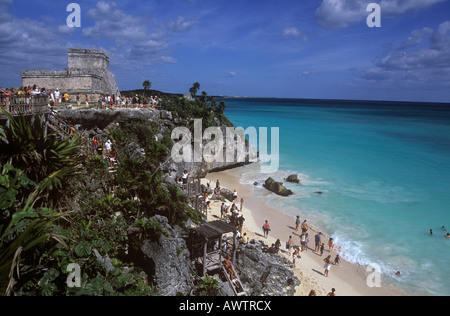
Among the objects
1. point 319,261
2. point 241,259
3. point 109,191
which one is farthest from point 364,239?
point 109,191

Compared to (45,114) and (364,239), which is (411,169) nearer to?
(364,239)

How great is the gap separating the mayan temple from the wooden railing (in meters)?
10.8

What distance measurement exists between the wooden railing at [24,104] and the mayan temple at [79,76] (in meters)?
10.8

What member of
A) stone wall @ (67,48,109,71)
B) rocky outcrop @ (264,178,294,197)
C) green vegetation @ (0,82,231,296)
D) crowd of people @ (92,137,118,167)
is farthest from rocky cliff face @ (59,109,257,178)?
stone wall @ (67,48,109,71)

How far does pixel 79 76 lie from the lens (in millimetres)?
21375

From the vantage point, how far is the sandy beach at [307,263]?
1294 centimetres

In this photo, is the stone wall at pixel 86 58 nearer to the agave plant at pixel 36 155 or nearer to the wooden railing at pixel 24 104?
the wooden railing at pixel 24 104

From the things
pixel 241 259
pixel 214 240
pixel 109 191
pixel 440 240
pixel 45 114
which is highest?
pixel 45 114

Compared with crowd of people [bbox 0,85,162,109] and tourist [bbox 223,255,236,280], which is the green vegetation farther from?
crowd of people [bbox 0,85,162,109]

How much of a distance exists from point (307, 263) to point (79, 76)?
66.2 feet

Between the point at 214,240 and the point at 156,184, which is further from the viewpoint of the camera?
the point at 214,240

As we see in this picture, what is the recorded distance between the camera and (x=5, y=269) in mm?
4039

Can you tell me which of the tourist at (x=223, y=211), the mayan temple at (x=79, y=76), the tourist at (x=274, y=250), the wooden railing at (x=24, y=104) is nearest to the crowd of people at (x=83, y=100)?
the mayan temple at (x=79, y=76)
